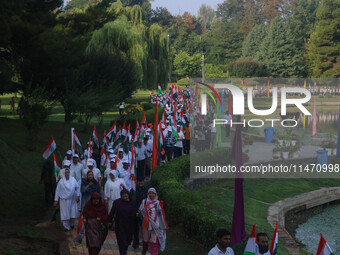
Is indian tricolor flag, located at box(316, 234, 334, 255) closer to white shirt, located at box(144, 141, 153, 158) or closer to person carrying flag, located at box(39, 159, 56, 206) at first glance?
person carrying flag, located at box(39, 159, 56, 206)

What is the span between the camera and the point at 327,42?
63938 mm

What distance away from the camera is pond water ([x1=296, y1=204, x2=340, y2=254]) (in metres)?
14.8

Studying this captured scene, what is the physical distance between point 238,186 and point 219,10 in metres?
119

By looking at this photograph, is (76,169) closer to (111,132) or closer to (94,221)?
(94,221)

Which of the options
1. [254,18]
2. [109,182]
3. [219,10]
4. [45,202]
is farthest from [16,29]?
[219,10]

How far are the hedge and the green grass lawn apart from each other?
1.33 m

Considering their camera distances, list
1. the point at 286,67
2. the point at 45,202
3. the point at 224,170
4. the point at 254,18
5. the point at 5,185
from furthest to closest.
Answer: the point at 254,18 < the point at 286,67 < the point at 224,170 < the point at 5,185 < the point at 45,202

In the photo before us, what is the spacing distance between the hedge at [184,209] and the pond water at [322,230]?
355cm

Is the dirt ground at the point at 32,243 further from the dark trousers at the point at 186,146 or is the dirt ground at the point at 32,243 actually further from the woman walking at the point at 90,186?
the dark trousers at the point at 186,146

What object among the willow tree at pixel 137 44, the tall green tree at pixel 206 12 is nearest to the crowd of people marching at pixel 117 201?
the willow tree at pixel 137 44

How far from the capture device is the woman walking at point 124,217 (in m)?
9.38

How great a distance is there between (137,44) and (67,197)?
3251 cm

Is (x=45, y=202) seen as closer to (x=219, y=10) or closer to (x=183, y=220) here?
(x=183, y=220)

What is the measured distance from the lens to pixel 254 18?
11294 centimetres
